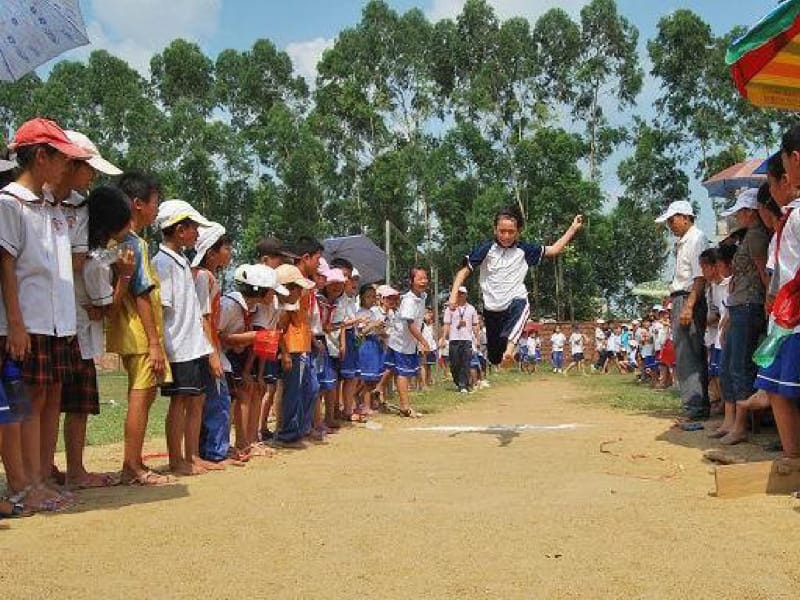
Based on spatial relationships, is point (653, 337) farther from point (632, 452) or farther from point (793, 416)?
point (793, 416)

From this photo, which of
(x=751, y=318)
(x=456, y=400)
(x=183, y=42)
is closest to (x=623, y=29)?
(x=183, y=42)

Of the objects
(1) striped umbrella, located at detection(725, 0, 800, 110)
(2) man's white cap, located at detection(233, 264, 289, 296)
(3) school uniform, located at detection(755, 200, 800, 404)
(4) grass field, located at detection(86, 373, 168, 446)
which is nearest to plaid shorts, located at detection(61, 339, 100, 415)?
(2) man's white cap, located at detection(233, 264, 289, 296)

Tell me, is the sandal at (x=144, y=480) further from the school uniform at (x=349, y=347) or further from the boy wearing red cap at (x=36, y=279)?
the school uniform at (x=349, y=347)

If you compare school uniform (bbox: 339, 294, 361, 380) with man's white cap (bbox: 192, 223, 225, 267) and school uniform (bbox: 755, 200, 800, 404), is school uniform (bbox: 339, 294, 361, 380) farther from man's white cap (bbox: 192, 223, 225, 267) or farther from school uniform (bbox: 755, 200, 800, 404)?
school uniform (bbox: 755, 200, 800, 404)

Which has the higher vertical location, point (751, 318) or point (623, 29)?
point (623, 29)

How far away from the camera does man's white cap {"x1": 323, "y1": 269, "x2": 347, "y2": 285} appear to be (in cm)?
926

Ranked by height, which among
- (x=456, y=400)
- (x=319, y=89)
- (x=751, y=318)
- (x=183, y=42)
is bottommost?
(x=456, y=400)

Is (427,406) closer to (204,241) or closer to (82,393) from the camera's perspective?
(204,241)

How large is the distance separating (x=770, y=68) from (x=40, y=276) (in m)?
5.45

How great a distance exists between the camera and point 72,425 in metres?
5.18

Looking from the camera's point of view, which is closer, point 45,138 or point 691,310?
point 45,138

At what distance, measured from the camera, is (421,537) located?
11.9 feet

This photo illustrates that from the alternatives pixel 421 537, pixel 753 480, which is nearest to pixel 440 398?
pixel 753 480

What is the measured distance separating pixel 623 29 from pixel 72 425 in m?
41.7
